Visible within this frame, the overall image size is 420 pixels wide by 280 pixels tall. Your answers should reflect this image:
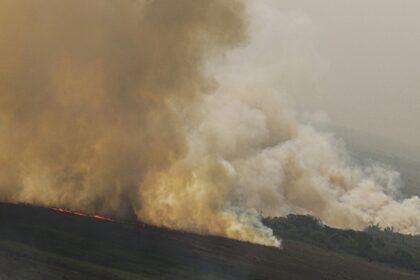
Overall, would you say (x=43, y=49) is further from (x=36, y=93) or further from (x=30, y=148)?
(x=30, y=148)

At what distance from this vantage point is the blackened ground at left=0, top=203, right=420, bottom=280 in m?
80.2

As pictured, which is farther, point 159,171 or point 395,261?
point 395,261

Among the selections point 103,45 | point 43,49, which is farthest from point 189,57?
point 43,49

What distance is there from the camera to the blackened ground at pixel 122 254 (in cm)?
8019

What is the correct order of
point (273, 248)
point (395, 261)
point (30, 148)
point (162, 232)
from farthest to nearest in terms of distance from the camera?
point (395, 261) → point (273, 248) → point (162, 232) → point (30, 148)

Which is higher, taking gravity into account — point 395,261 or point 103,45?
point 103,45

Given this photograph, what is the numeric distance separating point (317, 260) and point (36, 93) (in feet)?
239

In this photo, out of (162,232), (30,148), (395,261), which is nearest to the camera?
(30,148)

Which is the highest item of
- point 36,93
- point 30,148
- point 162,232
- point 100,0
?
point 100,0

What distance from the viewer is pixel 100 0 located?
121 m

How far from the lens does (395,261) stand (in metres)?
197

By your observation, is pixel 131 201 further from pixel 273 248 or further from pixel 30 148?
pixel 273 248

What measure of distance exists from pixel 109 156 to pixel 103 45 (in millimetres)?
19374

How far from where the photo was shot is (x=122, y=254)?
96.6 m
